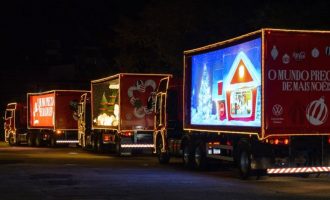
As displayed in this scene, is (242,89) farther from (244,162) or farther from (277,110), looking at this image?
(244,162)

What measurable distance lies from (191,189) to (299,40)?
4.66 metres

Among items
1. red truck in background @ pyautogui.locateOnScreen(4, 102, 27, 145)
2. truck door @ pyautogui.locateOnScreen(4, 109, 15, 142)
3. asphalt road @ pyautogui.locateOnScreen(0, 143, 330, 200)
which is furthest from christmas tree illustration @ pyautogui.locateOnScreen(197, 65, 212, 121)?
truck door @ pyautogui.locateOnScreen(4, 109, 15, 142)

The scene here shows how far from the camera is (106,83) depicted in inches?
1284

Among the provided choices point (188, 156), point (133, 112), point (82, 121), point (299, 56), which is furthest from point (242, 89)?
point (82, 121)

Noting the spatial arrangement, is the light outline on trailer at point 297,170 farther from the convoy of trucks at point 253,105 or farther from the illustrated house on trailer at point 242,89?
the illustrated house on trailer at point 242,89

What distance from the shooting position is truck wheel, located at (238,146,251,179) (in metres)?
18.3

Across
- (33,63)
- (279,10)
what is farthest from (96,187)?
(33,63)

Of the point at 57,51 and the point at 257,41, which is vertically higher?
the point at 57,51

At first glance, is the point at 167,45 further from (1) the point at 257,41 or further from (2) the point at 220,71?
(1) the point at 257,41

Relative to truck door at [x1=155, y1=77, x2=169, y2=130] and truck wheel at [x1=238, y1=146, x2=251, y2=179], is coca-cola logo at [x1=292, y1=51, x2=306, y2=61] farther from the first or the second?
truck door at [x1=155, y1=77, x2=169, y2=130]

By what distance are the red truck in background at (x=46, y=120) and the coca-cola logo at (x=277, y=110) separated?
77.1 feet

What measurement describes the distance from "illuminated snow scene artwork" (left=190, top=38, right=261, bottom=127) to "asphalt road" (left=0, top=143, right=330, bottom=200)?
172 centimetres

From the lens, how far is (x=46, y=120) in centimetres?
4250

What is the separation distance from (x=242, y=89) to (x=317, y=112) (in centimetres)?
204
